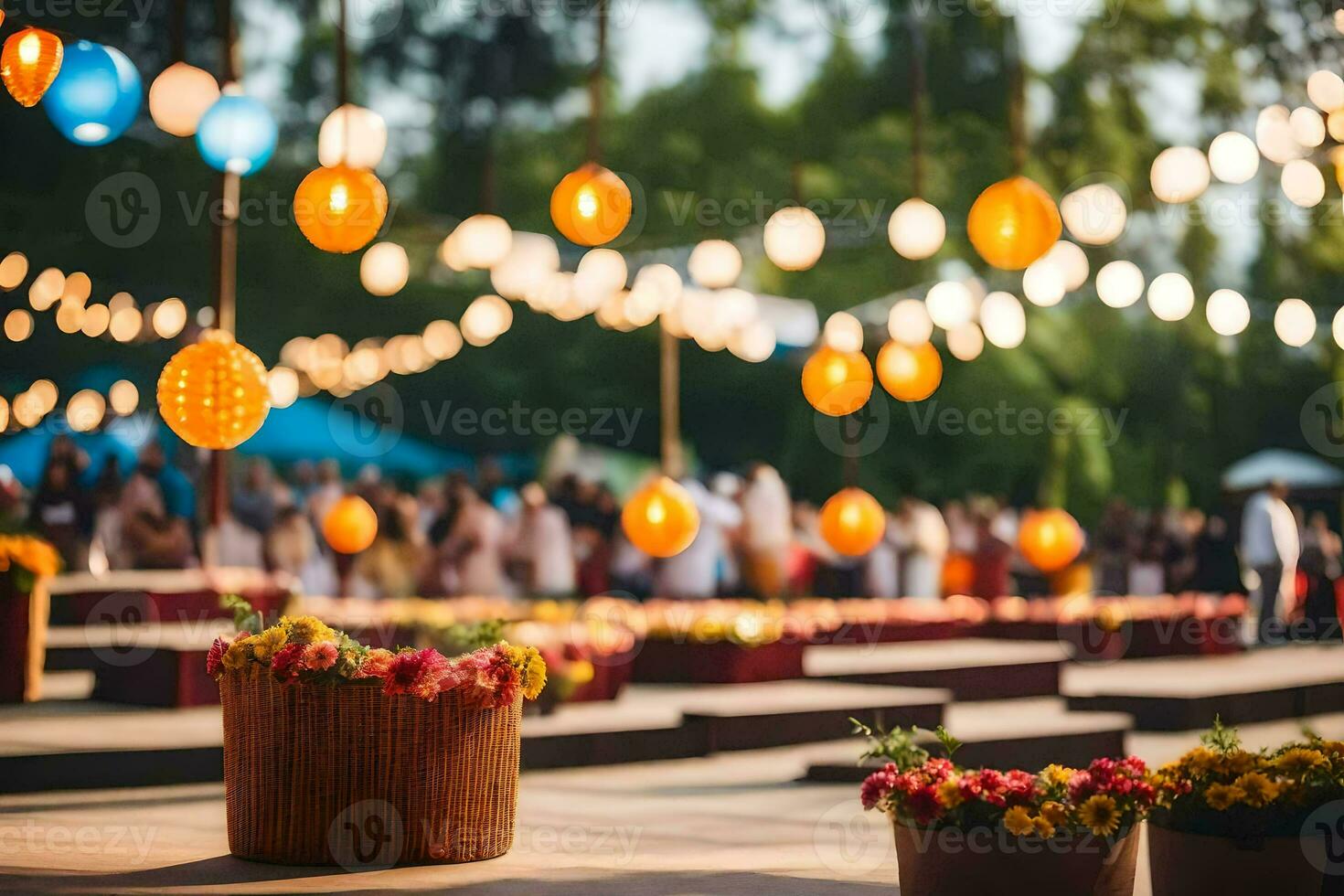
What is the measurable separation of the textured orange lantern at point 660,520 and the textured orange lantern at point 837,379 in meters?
1.22

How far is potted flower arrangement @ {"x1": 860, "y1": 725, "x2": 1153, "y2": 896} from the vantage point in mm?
5352

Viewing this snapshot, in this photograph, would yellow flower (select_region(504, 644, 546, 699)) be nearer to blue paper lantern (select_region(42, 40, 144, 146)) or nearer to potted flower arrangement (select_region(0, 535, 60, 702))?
blue paper lantern (select_region(42, 40, 144, 146))

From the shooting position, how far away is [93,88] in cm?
732

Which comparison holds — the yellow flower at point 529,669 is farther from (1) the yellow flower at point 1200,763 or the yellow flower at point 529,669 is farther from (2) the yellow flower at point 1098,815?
(1) the yellow flower at point 1200,763

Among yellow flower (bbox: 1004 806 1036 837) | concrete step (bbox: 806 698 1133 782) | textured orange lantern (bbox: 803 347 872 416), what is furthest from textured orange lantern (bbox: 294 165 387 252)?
textured orange lantern (bbox: 803 347 872 416)

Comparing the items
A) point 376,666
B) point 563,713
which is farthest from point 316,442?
point 376,666

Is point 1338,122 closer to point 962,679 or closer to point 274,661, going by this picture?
point 962,679

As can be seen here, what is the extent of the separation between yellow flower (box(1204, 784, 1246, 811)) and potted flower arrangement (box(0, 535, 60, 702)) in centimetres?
659

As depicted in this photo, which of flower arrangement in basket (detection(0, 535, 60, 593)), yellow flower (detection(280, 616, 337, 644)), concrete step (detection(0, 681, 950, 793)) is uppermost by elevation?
flower arrangement in basket (detection(0, 535, 60, 593))

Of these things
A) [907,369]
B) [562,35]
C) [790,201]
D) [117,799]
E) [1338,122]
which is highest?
[562,35]

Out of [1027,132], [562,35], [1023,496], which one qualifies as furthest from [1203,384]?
[562,35]

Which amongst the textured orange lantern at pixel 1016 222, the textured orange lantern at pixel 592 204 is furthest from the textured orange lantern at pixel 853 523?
the textured orange lantern at pixel 592 204

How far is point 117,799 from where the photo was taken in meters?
8.20

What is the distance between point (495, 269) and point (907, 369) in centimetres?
288
